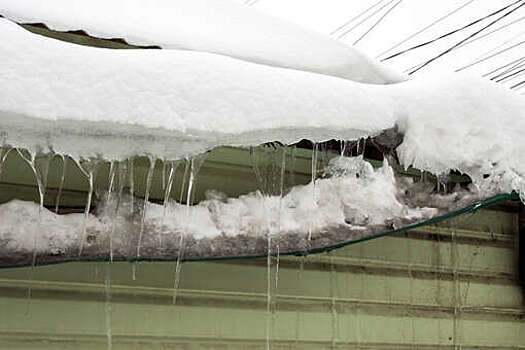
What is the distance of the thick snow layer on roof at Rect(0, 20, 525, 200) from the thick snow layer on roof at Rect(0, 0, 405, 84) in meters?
0.41

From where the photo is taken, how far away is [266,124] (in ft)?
6.82

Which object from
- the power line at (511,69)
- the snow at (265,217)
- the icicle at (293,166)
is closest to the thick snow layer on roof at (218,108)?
the snow at (265,217)

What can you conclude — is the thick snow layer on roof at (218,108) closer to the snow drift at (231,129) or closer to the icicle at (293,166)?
the snow drift at (231,129)

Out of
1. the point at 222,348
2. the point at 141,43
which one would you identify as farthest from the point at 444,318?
the point at 141,43

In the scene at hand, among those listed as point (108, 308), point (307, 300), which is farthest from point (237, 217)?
point (307, 300)

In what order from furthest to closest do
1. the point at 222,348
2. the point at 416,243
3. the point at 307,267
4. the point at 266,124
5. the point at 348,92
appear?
the point at 416,243 < the point at 307,267 < the point at 222,348 < the point at 348,92 < the point at 266,124

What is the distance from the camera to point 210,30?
279 cm

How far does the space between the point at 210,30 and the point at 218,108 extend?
35.0 inches

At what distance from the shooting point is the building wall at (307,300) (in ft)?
9.06

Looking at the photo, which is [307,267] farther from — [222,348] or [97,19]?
[97,19]

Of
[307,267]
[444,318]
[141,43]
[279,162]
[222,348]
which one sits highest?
[141,43]

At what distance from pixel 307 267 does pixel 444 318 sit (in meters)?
1.07

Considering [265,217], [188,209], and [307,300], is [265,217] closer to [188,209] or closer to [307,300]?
[188,209]

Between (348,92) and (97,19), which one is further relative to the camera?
(97,19)
